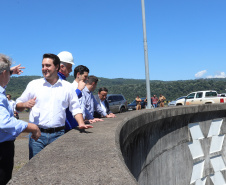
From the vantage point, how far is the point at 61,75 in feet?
12.4

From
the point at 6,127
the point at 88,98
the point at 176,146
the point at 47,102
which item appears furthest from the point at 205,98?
the point at 6,127

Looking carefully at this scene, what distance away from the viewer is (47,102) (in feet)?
10.6

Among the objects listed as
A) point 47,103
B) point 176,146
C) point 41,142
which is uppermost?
point 47,103

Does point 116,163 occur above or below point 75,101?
below

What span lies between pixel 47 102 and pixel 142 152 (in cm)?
237

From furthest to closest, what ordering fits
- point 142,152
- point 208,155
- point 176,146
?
point 208,155 < point 176,146 < point 142,152

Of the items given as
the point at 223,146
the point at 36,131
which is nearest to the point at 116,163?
the point at 36,131

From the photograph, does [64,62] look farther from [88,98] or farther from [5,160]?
[5,160]

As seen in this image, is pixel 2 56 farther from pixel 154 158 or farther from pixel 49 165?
pixel 154 158

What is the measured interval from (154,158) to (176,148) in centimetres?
131

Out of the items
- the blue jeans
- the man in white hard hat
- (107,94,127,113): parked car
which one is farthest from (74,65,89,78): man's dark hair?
(107,94,127,113): parked car

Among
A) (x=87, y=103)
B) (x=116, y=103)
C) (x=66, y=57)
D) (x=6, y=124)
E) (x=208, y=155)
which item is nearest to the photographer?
(x=6, y=124)

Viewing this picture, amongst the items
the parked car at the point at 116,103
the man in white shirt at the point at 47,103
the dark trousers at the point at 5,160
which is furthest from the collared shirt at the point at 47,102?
the parked car at the point at 116,103

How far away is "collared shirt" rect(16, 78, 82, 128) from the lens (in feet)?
10.5
